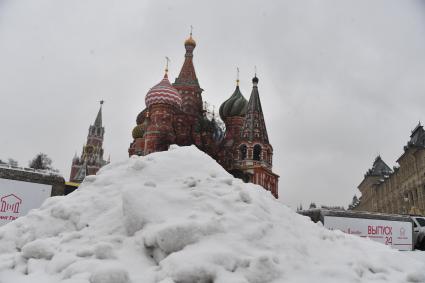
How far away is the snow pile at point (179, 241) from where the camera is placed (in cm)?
305

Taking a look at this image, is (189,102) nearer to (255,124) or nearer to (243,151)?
(255,124)

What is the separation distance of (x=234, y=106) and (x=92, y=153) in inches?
1457

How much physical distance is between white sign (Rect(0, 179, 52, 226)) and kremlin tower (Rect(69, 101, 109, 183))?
178ft

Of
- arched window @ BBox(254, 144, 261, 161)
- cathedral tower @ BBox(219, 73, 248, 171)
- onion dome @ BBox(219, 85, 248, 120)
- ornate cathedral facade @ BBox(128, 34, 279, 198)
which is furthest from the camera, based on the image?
onion dome @ BBox(219, 85, 248, 120)

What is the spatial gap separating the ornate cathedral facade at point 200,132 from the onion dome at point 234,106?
1749 mm

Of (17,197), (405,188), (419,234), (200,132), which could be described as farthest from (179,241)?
(405,188)

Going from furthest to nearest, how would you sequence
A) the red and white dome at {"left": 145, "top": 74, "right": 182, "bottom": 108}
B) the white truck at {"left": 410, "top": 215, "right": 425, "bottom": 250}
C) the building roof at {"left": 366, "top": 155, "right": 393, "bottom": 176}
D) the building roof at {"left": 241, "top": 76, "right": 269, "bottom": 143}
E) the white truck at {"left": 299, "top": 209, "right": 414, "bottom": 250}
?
1. the building roof at {"left": 366, "top": 155, "right": 393, "bottom": 176}
2. the building roof at {"left": 241, "top": 76, "right": 269, "bottom": 143}
3. the red and white dome at {"left": 145, "top": 74, "right": 182, "bottom": 108}
4. the white truck at {"left": 410, "top": 215, "right": 425, "bottom": 250}
5. the white truck at {"left": 299, "top": 209, "right": 414, "bottom": 250}

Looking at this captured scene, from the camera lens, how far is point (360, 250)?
4.31 m

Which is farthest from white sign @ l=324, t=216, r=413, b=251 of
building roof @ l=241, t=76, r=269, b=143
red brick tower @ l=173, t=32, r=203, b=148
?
red brick tower @ l=173, t=32, r=203, b=148

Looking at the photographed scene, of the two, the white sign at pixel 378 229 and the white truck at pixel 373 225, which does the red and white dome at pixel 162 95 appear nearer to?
the white truck at pixel 373 225

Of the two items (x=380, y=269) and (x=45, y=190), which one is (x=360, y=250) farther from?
(x=45, y=190)

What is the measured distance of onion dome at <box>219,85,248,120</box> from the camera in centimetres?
3784

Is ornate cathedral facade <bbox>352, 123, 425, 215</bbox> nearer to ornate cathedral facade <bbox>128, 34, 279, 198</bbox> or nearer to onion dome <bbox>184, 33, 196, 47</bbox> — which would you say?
ornate cathedral facade <bbox>128, 34, 279, 198</bbox>

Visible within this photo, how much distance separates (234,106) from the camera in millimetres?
38281
